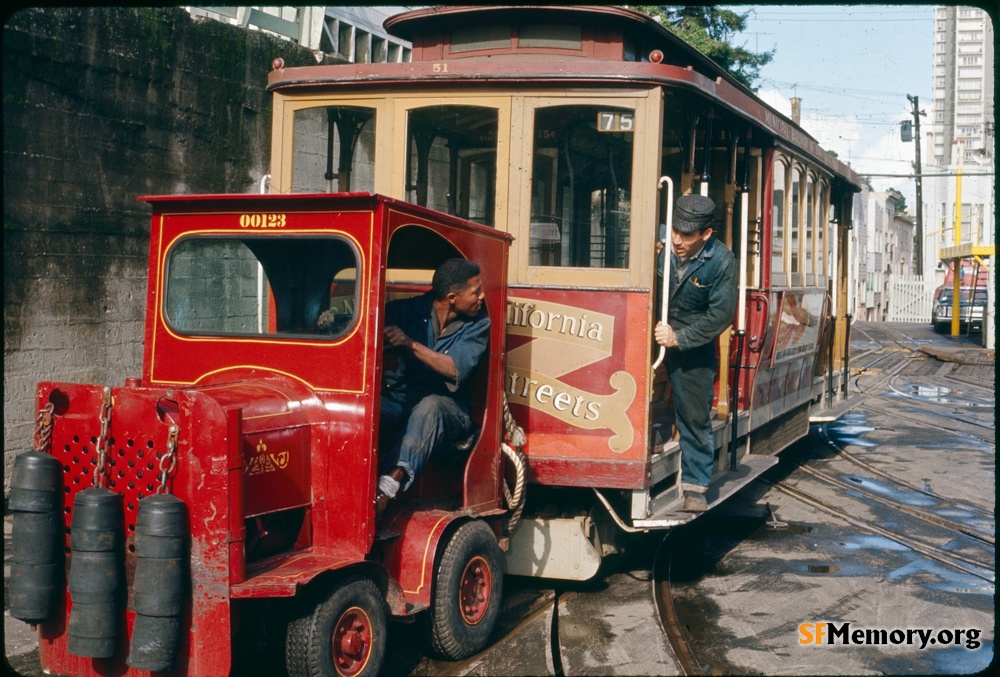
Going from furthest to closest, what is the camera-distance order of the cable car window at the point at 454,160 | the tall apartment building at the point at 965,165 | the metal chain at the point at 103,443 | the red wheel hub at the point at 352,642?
the tall apartment building at the point at 965,165 → the cable car window at the point at 454,160 → the red wheel hub at the point at 352,642 → the metal chain at the point at 103,443

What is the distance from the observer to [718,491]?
22.4 feet

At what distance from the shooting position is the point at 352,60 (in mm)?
13195

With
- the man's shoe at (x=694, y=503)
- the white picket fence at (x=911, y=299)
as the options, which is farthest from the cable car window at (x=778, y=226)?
the white picket fence at (x=911, y=299)

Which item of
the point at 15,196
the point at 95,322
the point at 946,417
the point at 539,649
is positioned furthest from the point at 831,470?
the point at 15,196

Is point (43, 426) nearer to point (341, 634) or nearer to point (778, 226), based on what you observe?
point (341, 634)

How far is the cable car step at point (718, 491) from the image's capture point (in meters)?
5.89

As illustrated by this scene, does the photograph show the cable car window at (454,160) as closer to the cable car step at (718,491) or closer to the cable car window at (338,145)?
the cable car window at (338,145)

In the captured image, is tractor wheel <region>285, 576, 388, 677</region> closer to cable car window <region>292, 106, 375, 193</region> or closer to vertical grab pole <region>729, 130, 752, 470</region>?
cable car window <region>292, 106, 375, 193</region>

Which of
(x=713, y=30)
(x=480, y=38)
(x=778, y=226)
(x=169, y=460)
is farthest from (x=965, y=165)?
(x=169, y=460)

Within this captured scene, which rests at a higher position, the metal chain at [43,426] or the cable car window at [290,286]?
the cable car window at [290,286]

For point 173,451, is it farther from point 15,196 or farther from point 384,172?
point 15,196

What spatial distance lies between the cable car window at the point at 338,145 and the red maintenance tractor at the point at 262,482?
1179 millimetres

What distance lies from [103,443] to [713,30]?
18425mm

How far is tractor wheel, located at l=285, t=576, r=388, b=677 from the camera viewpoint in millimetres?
4094
